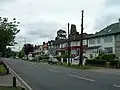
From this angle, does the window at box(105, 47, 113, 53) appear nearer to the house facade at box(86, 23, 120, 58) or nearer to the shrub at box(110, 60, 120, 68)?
the house facade at box(86, 23, 120, 58)

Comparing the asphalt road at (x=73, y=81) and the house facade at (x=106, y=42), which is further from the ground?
the house facade at (x=106, y=42)

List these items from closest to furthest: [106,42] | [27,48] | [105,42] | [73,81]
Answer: [73,81] → [106,42] → [105,42] → [27,48]

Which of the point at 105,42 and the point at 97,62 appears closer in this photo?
the point at 97,62

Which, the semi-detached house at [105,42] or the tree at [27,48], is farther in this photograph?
the tree at [27,48]

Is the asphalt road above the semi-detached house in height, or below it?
below

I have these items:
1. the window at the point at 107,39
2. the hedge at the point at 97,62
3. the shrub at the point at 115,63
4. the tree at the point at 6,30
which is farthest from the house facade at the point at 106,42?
the tree at the point at 6,30

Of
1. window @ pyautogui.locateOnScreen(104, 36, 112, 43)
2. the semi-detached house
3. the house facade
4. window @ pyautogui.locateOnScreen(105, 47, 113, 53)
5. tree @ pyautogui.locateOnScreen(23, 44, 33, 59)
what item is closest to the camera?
the house facade

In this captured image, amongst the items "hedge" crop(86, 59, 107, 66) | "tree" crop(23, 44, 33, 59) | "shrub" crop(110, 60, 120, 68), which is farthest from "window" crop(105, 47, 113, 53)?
"tree" crop(23, 44, 33, 59)

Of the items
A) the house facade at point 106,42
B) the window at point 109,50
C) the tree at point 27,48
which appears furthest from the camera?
the tree at point 27,48

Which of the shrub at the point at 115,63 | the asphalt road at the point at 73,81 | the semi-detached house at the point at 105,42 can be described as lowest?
the asphalt road at the point at 73,81

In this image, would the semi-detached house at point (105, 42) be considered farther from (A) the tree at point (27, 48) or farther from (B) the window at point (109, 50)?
(A) the tree at point (27, 48)

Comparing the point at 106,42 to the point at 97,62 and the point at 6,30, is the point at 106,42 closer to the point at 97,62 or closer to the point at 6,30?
the point at 97,62

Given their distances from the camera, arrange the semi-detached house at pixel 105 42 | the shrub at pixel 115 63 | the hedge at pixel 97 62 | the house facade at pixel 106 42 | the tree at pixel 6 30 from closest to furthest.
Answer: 1. the tree at pixel 6 30
2. the shrub at pixel 115 63
3. the hedge at pixel 97 62
4. the house facade at pixel 106 42
5. the semi-detached house at pixel 105 42

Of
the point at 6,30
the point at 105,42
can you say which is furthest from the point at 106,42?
the point at 6,30
